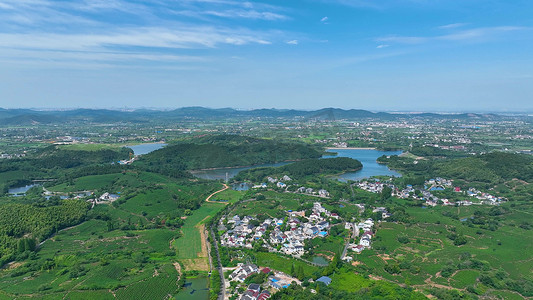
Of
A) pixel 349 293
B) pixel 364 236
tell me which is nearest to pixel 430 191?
pixel 364 236

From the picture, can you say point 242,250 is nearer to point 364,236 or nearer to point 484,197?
point 364,236

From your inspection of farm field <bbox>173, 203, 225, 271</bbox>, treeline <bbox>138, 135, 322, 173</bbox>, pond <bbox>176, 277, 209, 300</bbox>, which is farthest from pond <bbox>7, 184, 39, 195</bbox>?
pond <bbox>176, 277, 209, 300</bbox>

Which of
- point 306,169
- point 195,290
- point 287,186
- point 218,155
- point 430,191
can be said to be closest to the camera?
point 195,290

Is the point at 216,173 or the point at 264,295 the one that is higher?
the point at 264,295

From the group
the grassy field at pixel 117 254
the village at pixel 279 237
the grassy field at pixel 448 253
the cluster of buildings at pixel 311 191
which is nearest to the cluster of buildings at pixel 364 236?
the village at pixel 279 237

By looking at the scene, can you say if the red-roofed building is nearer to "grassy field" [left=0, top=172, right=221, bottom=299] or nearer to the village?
the village

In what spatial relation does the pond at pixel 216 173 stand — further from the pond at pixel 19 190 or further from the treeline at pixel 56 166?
the pond at pixel 19 190

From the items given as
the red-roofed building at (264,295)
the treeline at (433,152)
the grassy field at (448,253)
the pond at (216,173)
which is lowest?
the pond at (216,173)
